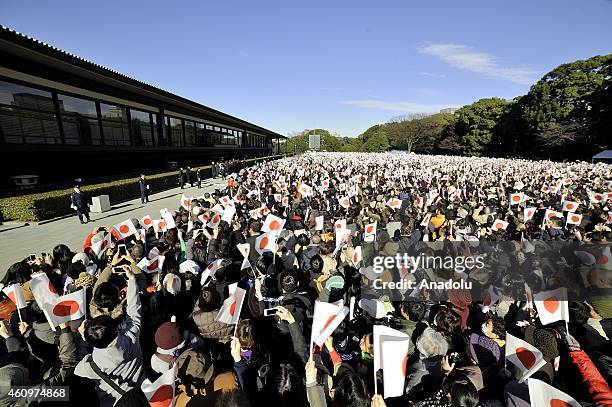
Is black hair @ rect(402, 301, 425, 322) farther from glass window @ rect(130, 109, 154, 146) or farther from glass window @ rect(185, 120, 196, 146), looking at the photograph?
glass window @ rect(185, 120, 196, 146)

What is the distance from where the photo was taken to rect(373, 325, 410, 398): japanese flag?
6.97 feet

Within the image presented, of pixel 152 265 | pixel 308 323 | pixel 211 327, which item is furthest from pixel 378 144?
pixel 211 327

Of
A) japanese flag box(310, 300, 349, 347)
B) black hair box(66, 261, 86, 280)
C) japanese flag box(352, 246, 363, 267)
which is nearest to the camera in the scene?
japanese flag box(310, 300, 349, 347)

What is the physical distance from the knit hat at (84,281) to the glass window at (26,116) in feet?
44.9

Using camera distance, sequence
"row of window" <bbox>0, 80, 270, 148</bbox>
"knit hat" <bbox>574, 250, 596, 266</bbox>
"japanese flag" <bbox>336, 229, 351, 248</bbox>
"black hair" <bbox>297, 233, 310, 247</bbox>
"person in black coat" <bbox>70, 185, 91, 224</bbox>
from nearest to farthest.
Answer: "knit hat" <bbox>574, 250, 596, 266</bbox>
"black hair" <bbox>297, 233, 310, 247</bbox>
"japanese flag" <bbox>336, 229, 351, 248</bbox>
"person in black coat" <bbox>70, 185, 91, 224</bbox>
"row of window" <bbox>0, 80, 270, 148</bbox>

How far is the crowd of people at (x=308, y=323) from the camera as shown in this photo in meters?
2.31

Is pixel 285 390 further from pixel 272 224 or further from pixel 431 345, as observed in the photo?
pixel 272 224

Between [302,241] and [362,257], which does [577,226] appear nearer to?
[362,257]

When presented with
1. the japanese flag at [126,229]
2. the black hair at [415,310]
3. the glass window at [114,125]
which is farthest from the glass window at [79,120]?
the black hair at [415,310]

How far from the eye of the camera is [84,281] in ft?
13.1

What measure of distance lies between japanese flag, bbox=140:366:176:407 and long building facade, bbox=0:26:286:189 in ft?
46.5

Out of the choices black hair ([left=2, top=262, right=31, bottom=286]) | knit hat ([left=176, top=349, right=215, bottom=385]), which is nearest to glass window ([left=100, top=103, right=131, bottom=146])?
black hair ([left=2, top=262, right=31, bottom=286])

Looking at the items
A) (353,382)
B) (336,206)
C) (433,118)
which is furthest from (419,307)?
(433,118)

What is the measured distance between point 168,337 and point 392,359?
73.4 inches
